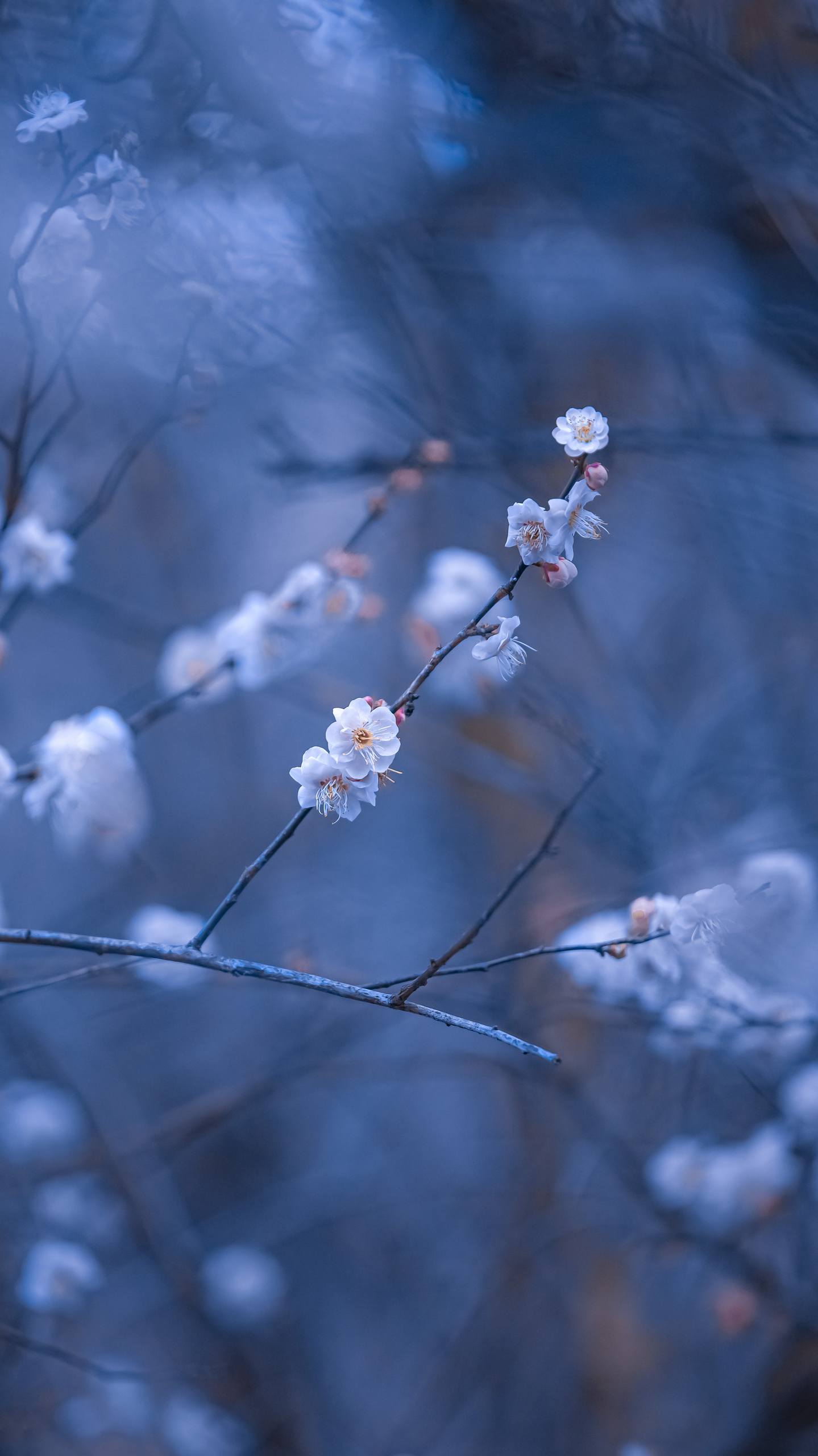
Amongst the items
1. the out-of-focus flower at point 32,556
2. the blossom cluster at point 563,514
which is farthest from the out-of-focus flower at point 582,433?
the out-of-focus flower at point 32,556

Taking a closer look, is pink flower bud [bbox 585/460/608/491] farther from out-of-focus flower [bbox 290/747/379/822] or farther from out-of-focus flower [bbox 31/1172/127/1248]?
out-of-focus flower [bbox 31/1172/127/1248]

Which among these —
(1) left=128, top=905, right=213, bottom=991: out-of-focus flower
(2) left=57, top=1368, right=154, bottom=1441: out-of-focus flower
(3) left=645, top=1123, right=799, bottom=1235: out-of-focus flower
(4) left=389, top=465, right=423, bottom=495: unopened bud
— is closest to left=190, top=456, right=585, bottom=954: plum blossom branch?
(4) left=389, top=465, right=423, bottom=495: unopened bud

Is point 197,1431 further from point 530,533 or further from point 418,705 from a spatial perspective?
point 530,533

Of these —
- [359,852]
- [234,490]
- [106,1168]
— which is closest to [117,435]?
[234,490]

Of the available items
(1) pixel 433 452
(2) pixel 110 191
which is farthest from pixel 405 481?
(2) pixel 110 191

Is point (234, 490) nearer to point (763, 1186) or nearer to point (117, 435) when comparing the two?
point (117, 435)

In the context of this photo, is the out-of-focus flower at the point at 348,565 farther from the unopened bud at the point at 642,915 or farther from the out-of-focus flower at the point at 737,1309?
the out-of-focus flower at the point at 737,1309

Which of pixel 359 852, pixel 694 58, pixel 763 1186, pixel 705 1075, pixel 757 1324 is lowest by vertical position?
pixel 757 1324
